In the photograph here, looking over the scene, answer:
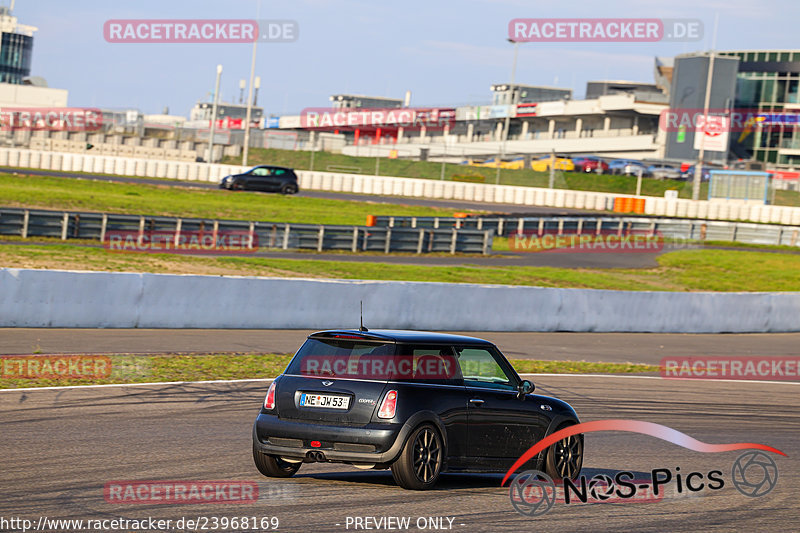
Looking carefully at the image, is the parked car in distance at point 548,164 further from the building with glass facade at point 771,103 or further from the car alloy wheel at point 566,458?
the car alloy wheel at point 566,458

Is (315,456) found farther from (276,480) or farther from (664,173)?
(664,173)

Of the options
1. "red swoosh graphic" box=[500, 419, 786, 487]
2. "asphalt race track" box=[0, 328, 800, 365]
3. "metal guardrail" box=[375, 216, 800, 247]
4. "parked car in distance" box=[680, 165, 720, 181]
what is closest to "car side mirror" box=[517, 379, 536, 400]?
"red swoosh graphic" box=[500, 419, 786, 487]

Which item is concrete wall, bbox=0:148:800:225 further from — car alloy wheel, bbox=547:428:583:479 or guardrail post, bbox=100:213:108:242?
car alloy wheel, bbox=547:428:583:479

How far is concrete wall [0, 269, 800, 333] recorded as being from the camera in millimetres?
18344

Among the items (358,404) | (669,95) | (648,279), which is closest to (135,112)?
(669,95)

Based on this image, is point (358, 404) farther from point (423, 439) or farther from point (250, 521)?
point (250, 521)

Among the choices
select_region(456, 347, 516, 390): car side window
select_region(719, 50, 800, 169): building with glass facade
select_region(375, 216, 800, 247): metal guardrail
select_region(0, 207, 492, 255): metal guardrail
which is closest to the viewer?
select_region(456, 347, 516, 390): car side window

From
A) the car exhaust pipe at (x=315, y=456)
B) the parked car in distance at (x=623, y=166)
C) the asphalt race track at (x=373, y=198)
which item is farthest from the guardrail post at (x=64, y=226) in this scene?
the parked car in distance at (x=623, y=166)

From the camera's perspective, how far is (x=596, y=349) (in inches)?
820

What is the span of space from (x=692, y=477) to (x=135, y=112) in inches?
2830

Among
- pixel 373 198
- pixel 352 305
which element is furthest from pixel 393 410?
pixel 373 198

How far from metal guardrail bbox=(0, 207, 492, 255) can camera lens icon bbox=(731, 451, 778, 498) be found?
2306 cm

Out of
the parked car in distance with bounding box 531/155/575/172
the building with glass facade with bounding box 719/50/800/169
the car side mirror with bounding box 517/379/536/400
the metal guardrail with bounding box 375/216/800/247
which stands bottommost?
the car side mirror with bounding box 517/379/536/400

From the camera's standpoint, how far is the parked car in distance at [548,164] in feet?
212
